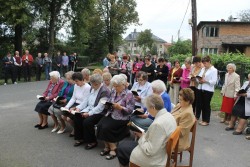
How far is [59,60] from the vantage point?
21.6 metres

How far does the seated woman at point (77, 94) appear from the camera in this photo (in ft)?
22.0

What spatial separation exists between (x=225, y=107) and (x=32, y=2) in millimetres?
19437

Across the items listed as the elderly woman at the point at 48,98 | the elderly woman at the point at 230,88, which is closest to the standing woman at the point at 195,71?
the elderly woman at the point at 230,88

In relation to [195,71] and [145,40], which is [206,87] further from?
[145,40]

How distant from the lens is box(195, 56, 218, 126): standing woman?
7.93 m

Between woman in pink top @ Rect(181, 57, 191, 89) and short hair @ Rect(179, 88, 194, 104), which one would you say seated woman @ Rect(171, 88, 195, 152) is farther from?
woman in pink top @ Rect(181, 57, 191, 89)

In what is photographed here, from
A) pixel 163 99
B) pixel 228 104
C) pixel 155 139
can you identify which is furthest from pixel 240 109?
pixel 155 139

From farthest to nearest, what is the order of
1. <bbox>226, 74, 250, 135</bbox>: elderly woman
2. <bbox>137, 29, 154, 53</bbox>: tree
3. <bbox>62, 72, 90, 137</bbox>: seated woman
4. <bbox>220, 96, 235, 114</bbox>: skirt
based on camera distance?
<bbox>137, 29, 154, 53</bbox>: tree, <bbox>220, 96, 235, 114</bbox>: skirt, <bbox>226, 74, 250, 135</bbox>: elderly woman, <bbox>62, 72, 90, 137</bbox>: seated woman

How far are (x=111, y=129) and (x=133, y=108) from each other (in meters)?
0.57

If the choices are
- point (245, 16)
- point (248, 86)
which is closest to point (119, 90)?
point (248, 86)

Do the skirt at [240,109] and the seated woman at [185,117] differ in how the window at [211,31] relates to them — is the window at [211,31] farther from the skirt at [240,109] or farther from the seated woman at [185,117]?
the seated woman at [185,117]

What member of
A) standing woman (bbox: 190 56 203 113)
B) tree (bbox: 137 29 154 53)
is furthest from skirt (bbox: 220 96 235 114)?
tree (bbox: 137 29 154 53)

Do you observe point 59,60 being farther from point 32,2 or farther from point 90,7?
point 90,7

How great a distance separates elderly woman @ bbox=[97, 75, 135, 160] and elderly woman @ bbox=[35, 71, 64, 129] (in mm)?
2136
